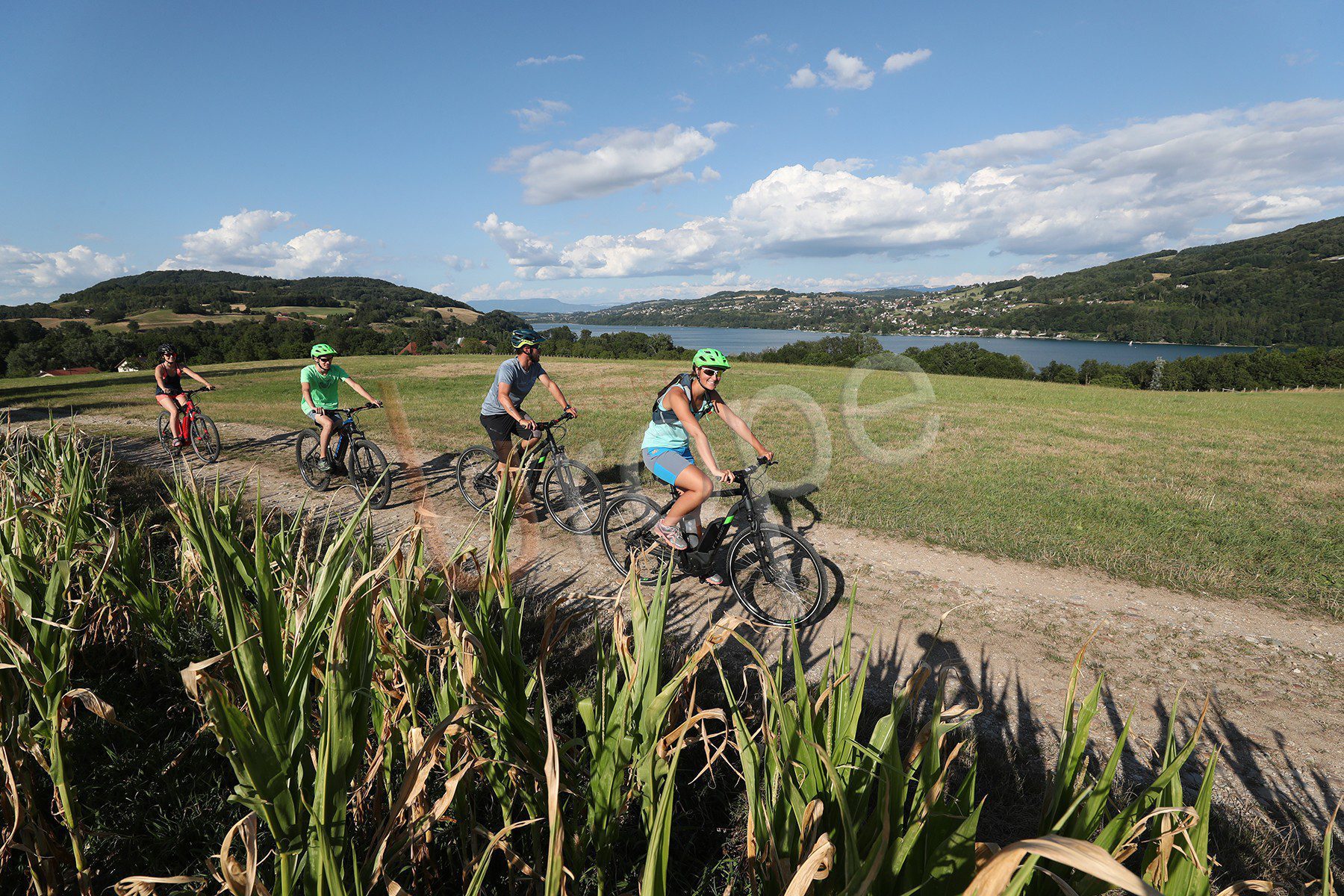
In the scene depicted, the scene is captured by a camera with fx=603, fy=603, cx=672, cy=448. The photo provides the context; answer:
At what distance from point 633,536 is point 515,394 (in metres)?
2.57

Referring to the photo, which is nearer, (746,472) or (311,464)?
(746,472)

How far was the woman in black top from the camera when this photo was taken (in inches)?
397

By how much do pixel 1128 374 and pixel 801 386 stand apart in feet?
133

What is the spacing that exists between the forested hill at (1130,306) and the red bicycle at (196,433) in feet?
278

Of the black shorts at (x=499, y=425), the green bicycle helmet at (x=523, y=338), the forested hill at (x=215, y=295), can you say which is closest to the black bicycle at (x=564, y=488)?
the black shorts at (x=499, y=425)

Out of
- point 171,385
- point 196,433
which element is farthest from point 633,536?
point 196,433

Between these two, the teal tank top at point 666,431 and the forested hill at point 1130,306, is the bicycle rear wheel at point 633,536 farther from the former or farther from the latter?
the forested hill at point 1130,306

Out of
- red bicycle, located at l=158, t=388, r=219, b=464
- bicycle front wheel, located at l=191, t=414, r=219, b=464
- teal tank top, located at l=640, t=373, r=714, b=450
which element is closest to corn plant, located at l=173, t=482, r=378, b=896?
teal tank top, located at l=640, t=373, r=714, b=450

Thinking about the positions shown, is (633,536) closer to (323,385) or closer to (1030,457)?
(323,385)

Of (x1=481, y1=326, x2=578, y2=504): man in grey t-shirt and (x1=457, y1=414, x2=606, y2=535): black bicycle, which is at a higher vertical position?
(x1=481, y1=326, x2=578, y2=504): man in grey t-shirt

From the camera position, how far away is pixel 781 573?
200 inches

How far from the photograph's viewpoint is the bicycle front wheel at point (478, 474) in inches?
305

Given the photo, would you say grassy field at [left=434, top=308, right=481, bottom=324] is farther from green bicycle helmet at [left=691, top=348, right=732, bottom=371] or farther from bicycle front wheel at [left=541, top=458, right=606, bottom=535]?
green bicycle helmet at [left=691, top=348, right=732, bottom=371]

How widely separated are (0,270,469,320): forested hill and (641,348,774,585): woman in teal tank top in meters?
85.8
